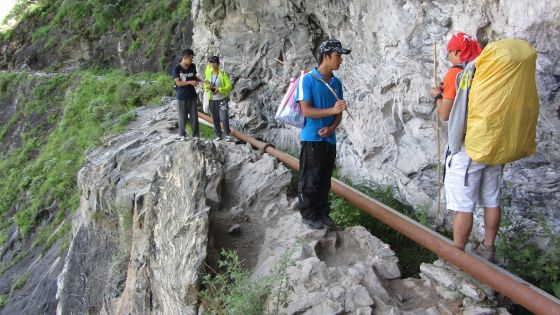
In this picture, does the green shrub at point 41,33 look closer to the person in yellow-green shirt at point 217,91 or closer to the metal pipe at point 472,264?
the person in yellow-green shirt at point 217,91

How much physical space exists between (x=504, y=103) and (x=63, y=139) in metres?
17.3

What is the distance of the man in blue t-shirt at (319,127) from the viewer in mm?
4688

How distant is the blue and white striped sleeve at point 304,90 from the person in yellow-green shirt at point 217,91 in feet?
14.6

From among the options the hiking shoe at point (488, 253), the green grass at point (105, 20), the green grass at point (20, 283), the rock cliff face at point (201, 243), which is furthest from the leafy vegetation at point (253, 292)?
the green grass at point (105, 20)

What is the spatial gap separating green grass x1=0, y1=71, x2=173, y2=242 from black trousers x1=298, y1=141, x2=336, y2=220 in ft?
27.5

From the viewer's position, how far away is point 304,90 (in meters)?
4.70

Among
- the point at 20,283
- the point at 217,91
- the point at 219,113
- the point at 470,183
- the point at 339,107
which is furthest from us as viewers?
the point at 20,283

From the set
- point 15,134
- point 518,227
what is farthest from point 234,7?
point 15,134

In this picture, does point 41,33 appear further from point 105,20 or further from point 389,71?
point 389,71

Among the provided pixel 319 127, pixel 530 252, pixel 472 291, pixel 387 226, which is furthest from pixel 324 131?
pixel 530 252

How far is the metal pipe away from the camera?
344 cm

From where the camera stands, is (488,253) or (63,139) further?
(63,139)

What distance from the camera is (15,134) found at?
23.1 metres

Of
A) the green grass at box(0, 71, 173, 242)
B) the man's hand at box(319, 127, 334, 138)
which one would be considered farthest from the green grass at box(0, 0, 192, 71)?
the man's hand at box(319, 127, 334, 138)
